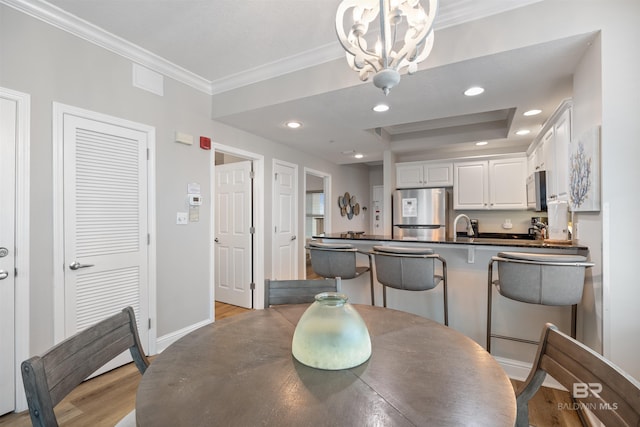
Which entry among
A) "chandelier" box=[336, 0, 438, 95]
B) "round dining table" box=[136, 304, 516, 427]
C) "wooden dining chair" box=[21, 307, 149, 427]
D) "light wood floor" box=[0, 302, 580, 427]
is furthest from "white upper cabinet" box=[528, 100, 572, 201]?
"wooden dining chair" box=[21, 307, 149, 427]

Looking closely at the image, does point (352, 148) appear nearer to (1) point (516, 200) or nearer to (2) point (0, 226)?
(1) point (516, 200)

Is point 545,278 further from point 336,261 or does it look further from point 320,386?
point 320,386

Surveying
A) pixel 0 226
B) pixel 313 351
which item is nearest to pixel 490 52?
pixel 313 351

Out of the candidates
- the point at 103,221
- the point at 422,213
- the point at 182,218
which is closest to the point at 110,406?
the point at 103,221

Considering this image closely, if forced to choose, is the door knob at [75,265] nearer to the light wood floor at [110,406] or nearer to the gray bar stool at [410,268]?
the light wood floor at [110,406]

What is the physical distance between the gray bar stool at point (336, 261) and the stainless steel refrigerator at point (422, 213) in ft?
7.77

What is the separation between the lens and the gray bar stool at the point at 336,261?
101 inches

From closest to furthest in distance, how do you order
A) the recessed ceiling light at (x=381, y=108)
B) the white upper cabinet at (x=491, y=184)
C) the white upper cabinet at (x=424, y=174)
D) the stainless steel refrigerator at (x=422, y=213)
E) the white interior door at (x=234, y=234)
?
the recessed ceiling light at (x=381, y=108)
the white interior door at (x=234, y=234)
the white upper cabinet at (x=491, y=184)
the stainless steel refrigerator at (x=422, y=213)
the white upper cabinet at (x=424, y=174)

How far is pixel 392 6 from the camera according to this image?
130cm

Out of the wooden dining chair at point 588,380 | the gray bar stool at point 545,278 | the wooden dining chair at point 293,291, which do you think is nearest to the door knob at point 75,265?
the wooden dining chair at point 293,291

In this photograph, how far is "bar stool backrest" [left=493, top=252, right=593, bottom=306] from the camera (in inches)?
69.8

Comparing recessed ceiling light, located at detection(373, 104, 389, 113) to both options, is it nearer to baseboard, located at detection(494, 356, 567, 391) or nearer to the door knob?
baseboard, located at detection(494, 356, 567, 391)

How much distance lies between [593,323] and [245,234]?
3.39 metres

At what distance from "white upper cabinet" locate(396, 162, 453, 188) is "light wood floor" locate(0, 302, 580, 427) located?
10.9 feet
